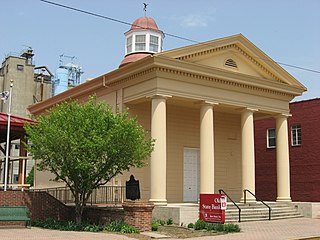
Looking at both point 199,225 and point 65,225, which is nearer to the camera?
point 199,225

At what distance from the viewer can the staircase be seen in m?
21.2

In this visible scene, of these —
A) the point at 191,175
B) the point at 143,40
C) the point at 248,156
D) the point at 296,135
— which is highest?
the point at 143,40

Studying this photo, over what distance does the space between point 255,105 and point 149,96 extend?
651 cm

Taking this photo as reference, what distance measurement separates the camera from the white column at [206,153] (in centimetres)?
2222

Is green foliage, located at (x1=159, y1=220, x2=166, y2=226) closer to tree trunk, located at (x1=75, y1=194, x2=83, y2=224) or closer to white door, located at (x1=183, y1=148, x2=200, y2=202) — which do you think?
tree trunk, located at (x1=75, y1=194, x2=83, y2=224)

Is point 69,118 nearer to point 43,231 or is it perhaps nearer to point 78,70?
point 43,231

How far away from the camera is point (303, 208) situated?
24516 millimetres

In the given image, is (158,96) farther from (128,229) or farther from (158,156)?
(128,229)

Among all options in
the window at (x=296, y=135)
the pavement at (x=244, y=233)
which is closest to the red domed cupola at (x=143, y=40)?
the window at (x=296, y=135)

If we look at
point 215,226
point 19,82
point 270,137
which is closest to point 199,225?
point 215,226

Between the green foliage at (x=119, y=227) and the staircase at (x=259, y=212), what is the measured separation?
5.08m

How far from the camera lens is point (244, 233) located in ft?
57.0

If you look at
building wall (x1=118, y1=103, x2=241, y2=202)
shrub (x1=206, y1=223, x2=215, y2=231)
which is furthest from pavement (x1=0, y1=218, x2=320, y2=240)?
building wall (x1=118, y1=103, x2=241, y2=202)

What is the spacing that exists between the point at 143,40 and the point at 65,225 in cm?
1270
